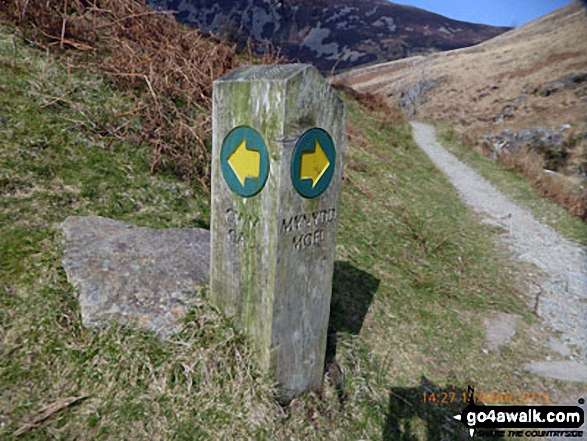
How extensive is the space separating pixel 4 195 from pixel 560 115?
2348 cm

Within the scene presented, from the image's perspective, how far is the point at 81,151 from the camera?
360 centimetres

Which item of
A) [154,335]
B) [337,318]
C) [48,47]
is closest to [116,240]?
[154,335]

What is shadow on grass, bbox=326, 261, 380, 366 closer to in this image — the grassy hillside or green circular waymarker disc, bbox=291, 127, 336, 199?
the grassy hillside

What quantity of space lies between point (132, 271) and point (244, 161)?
114 centimetres

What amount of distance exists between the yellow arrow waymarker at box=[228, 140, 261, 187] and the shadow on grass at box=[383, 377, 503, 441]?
1936 millimetres

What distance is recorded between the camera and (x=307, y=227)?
198 centimetres

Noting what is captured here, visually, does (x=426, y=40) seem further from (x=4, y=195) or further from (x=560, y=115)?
(x=4, y=195)

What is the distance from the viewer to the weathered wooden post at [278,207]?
1.77 metres

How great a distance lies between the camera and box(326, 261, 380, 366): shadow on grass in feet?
9.91

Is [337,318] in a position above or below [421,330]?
above
